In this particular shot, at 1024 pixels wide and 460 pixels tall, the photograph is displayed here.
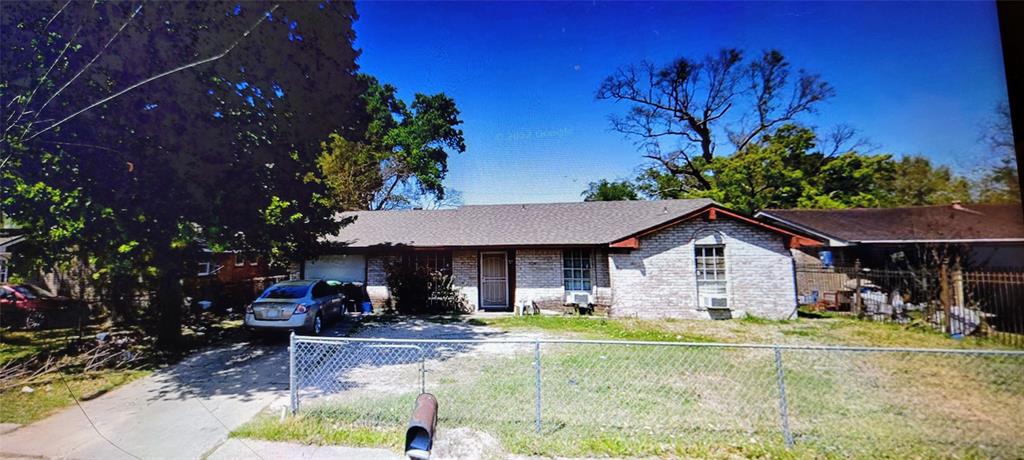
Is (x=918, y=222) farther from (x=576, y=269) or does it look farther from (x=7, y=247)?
(x=576, y=269)

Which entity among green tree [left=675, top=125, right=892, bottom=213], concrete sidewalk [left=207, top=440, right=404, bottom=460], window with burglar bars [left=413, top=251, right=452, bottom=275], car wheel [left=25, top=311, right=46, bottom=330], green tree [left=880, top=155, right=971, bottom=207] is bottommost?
concrete sidewalk [left=207, top=440, right=404, bottom=460]

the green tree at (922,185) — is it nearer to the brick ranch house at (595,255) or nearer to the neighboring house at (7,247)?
the neighboring house at (7,247)

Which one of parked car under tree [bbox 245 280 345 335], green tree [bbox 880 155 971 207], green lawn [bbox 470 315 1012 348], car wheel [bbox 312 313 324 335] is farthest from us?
car wheel [bbox 312 313 324 335]

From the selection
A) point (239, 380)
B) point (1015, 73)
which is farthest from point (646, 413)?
point (239, 380)

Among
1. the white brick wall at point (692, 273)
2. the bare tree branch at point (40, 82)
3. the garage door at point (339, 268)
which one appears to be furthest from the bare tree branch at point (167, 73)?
the garage door at point (339, 268)

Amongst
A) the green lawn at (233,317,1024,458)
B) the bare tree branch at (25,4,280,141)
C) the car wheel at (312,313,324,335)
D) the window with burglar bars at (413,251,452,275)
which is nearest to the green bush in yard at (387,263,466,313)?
the window with burglar bars at (413,251,452,275)

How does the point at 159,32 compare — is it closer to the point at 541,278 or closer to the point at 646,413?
the point at 646,413

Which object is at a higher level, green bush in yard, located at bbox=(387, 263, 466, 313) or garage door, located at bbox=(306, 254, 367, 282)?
garage door, located at bbox=(306, 254, 367, 282)

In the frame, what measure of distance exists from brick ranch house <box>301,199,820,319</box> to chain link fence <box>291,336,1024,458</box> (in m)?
3.46

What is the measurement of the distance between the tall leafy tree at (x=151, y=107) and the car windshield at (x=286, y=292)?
2.72m

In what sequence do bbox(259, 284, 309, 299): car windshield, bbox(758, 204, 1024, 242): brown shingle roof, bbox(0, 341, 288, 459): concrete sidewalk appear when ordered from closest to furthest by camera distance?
bbox(758, 204, 1024, 242): brown shingle roof, bbox(0, 341, 288, 459): concrete sidewalk, bbox(259, 284, 309, 299): car windshield

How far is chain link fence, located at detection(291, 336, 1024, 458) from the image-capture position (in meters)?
2.48

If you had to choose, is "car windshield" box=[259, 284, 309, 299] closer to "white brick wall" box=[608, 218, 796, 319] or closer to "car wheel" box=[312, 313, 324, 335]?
"car wheel" box=[312, 313, 324, 335]

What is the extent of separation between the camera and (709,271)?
9180 millimetres
